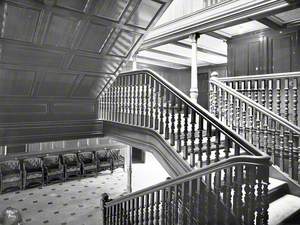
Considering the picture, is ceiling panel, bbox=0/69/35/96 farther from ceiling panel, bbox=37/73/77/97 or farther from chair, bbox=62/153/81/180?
chair, bbox=62/153/81/180

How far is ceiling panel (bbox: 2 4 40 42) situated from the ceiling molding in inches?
119

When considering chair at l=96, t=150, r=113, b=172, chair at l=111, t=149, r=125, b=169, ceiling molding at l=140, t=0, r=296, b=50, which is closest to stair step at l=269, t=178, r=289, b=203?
ceiling molding at l=140, t=0, r=296, b=50

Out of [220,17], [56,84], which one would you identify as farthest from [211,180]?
[220,17]

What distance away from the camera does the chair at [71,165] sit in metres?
8.25

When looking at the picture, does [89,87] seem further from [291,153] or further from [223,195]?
[291,153]

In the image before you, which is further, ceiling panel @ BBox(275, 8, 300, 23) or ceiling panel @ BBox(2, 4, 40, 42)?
ceiling panel @ BBox(275, 8, 300, 23)

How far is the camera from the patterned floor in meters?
5.57

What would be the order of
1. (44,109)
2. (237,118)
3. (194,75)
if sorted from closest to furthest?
(237,118)
(44,109)
(194,75)

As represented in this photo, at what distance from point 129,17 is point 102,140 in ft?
23.8

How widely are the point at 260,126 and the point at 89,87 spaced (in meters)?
3.12

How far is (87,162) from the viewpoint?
29.0ft

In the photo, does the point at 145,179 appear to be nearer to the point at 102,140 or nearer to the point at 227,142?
the point at 102,140

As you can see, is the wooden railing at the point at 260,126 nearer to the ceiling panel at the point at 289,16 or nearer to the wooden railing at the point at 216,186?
the wooden railing at the point at 216,186

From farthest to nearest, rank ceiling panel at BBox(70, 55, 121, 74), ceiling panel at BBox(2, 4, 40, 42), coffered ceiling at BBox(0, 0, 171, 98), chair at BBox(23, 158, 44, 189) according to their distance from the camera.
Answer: chair at BBox(23, 158, 44, 189)
ceiling panel at BBox(70, 55, 121, 74)
coffered ceiling at BBox(0, 0, 171, 98)
ceiling panel at BBox(2, 4, 40, 42)
